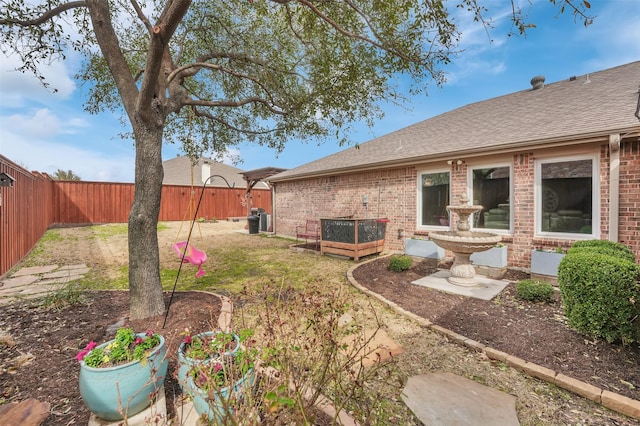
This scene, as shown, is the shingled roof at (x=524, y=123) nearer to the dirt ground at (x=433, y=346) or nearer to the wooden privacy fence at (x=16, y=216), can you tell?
the dirt ground at (x=433, y=346)

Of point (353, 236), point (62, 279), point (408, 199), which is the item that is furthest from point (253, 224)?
point (62, 279)

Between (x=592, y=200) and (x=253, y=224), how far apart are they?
493 inches

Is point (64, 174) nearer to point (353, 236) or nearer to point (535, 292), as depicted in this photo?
point (353, 236)

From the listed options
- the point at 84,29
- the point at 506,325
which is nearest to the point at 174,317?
the point at 506,325

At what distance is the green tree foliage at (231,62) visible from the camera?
3.47 m

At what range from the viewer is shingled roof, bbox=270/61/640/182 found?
18.3 feet

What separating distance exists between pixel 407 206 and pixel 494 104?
541 centimetres

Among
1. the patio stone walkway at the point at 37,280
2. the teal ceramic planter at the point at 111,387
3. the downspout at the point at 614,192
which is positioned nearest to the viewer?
the teal ceramic planter at the point at 111,387

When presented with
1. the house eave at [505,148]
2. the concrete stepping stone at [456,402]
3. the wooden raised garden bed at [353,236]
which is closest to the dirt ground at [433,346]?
the concrete stepping stone at [456,402]

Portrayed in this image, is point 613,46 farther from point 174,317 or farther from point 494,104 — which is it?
point 174,317

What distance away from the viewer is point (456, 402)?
2375 millimetres

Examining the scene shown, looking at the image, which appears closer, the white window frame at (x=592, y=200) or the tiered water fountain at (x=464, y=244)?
the tiered water fountain at (x=464, y=244)

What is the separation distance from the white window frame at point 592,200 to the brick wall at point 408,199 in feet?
0.23

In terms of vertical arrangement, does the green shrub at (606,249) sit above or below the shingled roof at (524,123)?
below
